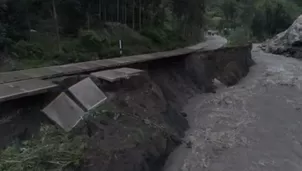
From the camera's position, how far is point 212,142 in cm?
650

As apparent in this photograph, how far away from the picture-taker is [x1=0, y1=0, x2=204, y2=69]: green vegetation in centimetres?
719

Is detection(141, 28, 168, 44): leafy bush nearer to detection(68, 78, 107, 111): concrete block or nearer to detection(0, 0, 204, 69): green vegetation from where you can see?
detection(0, 0, 204, 69): green vegetation

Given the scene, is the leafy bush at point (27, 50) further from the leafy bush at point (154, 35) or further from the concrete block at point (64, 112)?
the leafy bush at point (154, 35)

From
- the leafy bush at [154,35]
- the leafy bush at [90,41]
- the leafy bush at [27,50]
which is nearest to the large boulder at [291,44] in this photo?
the leafy bush at [154,35]

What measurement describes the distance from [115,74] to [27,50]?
2474mm

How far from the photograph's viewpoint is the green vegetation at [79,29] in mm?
7191

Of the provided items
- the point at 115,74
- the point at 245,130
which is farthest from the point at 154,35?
the point at 245,130

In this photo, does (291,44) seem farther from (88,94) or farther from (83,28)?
(88,94)

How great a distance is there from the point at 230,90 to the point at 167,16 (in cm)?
672

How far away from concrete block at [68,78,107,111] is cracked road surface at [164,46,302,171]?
1.83 m

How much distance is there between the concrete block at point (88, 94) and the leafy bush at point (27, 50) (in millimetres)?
2141

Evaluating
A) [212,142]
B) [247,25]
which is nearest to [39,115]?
[212,142]

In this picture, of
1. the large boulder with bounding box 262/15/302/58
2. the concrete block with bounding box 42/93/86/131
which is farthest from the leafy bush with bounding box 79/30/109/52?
the large boulder with bounding box 262/15/302/58

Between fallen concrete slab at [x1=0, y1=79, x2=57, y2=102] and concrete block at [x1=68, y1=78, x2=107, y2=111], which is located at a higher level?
fallen concrete slab at [x1=0, y1=79, x2=57, y2=102]
